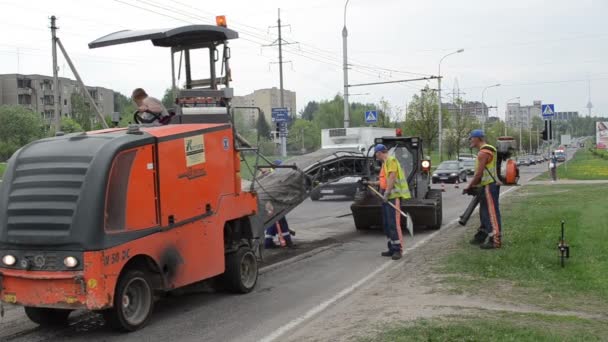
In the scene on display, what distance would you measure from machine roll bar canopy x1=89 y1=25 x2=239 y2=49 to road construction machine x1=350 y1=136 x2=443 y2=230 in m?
6.15

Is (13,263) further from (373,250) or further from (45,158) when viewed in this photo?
(373,250)

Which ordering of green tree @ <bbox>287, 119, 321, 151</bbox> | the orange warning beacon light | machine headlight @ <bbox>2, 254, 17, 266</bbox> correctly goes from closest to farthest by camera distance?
machine headlight @ <bbox>2, 254, 17, 266</bbox>
the orange warning beacon light
green tree @ <bbox>287, 119, 321, 151</bbox>

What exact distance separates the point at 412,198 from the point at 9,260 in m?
9.59

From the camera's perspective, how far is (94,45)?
917cm

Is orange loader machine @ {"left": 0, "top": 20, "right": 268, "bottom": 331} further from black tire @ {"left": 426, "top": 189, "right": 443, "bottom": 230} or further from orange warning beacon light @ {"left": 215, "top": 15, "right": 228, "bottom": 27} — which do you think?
black tire @ {"left": 426, "top": 189, "right": 443, "bottom": 230}

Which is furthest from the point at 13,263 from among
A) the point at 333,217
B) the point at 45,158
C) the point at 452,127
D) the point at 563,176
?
the point at 452,127

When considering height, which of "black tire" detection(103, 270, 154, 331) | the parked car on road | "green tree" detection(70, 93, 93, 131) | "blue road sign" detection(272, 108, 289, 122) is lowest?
the parked car on road

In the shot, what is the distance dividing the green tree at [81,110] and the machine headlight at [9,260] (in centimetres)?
7360

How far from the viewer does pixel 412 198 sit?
1430 centimetres

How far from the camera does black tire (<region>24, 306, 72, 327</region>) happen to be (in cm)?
682

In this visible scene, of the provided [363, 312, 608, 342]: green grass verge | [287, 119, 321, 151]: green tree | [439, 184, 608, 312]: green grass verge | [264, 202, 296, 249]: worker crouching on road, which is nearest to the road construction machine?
[439, 184, 608, 312]: green grass verge

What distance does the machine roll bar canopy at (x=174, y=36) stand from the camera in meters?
8.77

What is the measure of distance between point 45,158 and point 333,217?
1239 cm

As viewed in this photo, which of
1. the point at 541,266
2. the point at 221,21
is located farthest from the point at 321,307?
the point at 221,21
